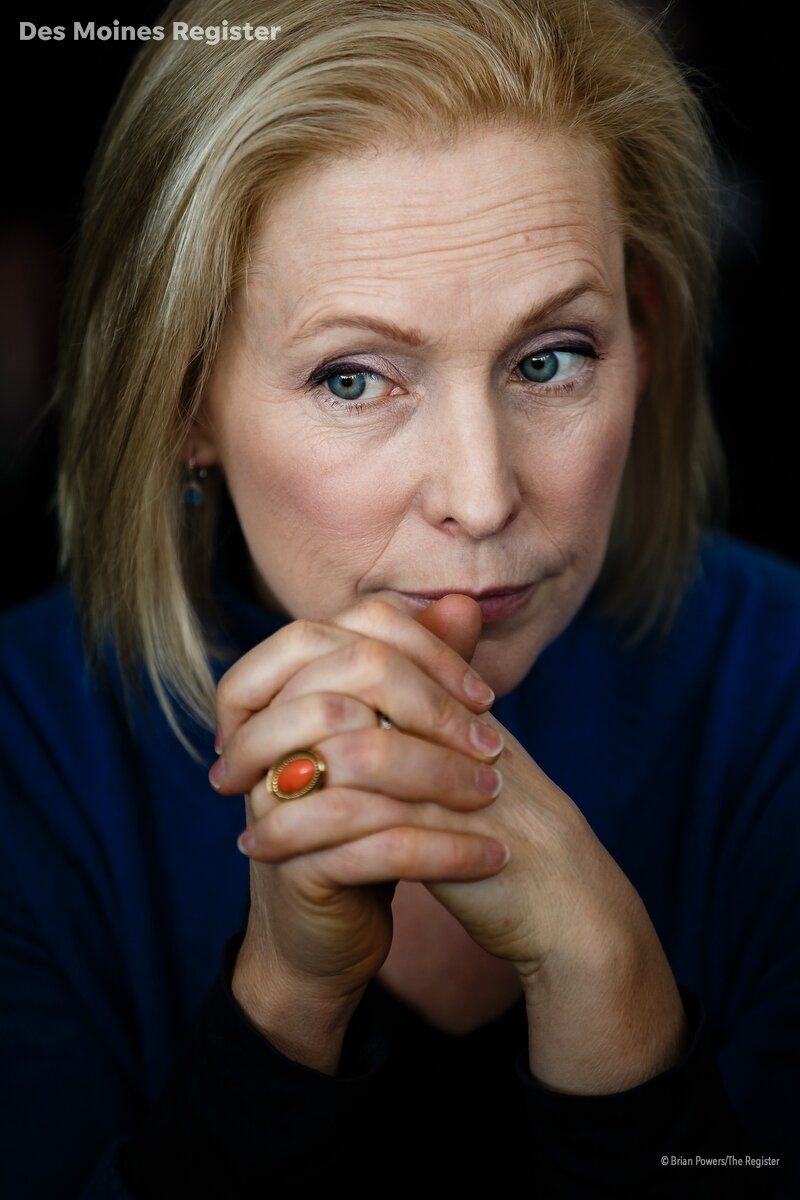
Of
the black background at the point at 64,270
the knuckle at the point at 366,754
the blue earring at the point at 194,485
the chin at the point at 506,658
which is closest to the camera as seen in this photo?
the knuckle at the point at 366,754

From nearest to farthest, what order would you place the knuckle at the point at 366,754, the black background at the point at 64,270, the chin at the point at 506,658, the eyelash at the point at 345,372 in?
1. the knuckle at the point at 366,754
2. the eyelash at the point at 345,372
3. the chin at the point at 506,658
4. the black background at the point at 64,270

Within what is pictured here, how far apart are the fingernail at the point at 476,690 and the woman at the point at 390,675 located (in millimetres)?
17

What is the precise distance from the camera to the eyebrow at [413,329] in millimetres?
1219

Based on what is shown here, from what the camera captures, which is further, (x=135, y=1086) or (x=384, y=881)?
(x=135, y=1086)

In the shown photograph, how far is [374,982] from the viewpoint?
1450 mm

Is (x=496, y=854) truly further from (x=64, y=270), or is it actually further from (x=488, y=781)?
(x=64, y=270)

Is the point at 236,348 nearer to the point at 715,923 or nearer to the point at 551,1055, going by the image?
the point at 551,1055

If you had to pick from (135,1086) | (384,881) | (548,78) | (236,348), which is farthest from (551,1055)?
(548,78)

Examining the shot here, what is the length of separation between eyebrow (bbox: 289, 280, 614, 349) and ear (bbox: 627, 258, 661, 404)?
0.84ft

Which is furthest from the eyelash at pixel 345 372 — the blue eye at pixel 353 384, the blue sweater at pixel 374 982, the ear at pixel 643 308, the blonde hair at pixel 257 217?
the blue sweater at pixel 374 982

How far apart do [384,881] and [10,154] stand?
209cm

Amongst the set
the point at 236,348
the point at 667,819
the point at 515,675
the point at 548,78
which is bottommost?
the point at 667,819

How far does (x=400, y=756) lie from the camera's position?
1047 mm

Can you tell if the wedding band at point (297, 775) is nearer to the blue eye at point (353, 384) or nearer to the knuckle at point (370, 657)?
the knuckle at point (370, 657)
